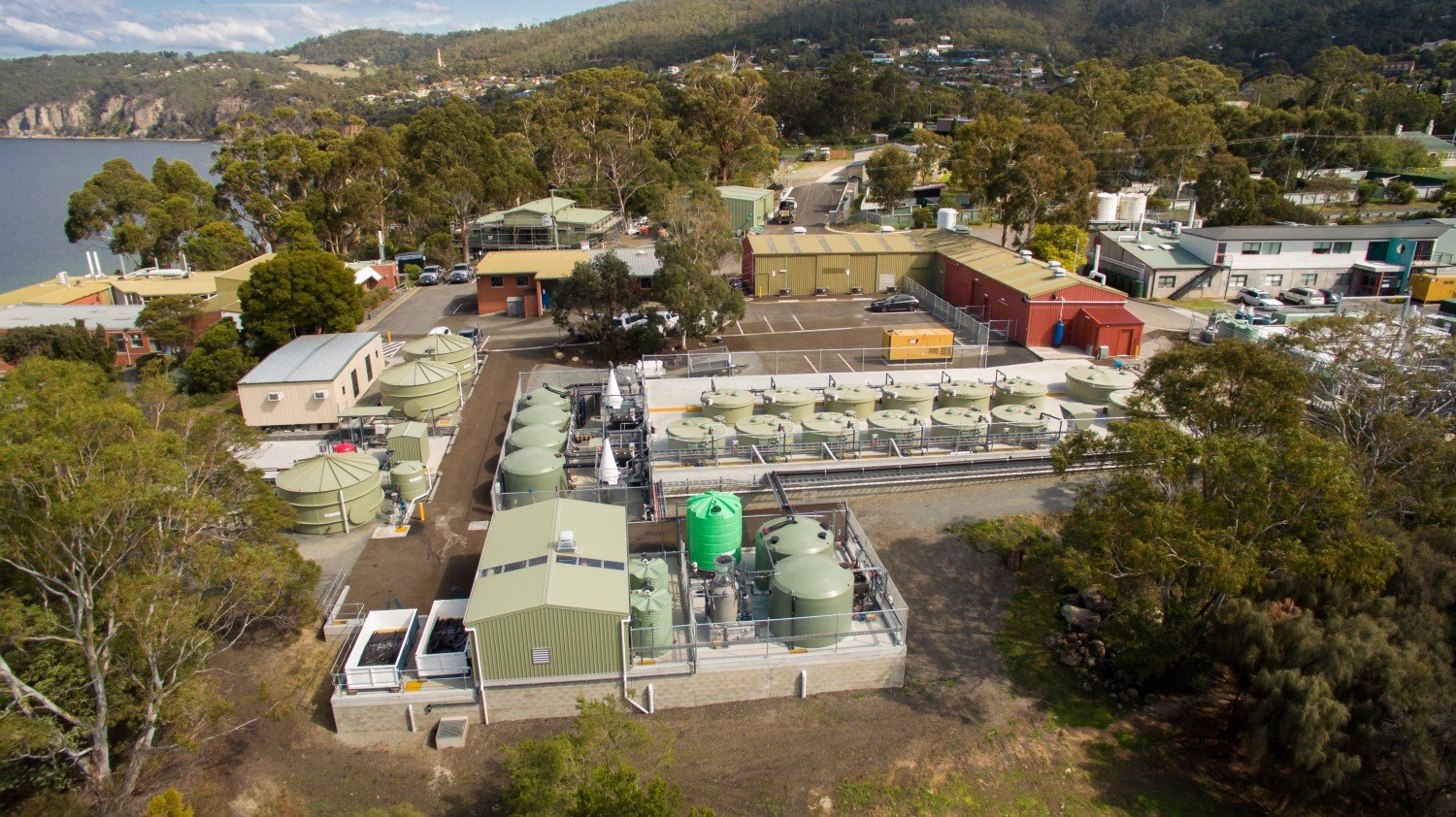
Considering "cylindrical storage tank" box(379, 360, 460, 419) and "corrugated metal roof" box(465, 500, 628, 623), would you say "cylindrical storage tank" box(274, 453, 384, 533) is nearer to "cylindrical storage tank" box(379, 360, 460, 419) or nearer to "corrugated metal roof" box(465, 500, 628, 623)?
"corrugated metal roof" box(465, 500, 628, 623)

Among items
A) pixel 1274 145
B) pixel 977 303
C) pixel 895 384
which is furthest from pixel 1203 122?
pixel 895 384

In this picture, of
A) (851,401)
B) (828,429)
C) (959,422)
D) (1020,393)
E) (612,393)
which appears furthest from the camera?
(612,393)

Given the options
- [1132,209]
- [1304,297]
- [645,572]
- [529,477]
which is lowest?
[645,572]

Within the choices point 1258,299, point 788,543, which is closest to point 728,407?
point 788,543

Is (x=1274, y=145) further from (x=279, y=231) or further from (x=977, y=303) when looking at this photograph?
Answer: (x=279, y=231)

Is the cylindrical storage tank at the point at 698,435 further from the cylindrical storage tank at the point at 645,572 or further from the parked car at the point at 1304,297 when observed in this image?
the parked car at the point at 1304,297

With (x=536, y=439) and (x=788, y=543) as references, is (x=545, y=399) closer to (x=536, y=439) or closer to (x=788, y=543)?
(x=536, y=439)

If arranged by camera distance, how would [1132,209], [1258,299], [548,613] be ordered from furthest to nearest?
[1132,209] → [1258,299] → [548,613]

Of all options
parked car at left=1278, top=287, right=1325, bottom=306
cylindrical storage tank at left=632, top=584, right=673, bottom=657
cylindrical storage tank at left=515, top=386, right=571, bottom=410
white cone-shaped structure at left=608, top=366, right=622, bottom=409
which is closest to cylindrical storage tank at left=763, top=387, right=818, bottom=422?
white cone-shaped structure at left=608, top=366, right=622, bottom=409
